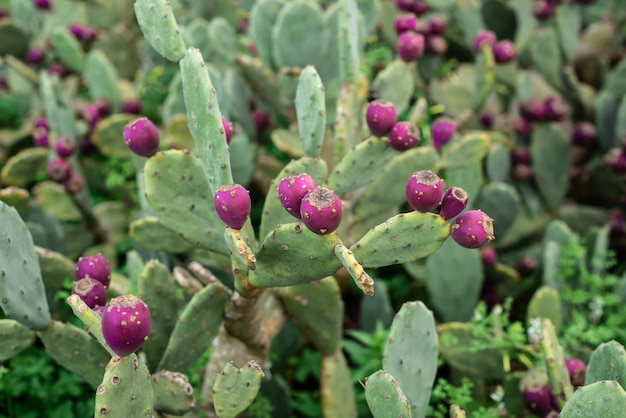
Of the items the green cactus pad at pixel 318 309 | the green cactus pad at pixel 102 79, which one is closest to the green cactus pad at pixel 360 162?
the green cactus pad at pixel 318 309

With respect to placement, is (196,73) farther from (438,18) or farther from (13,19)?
(13,19)

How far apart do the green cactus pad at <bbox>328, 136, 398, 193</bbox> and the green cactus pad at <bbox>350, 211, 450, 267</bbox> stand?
0.42 meters

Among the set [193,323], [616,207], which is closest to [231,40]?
[193,323]

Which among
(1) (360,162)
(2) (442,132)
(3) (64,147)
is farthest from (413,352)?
(3) (64,147)

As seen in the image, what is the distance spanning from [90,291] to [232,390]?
39 centimetres

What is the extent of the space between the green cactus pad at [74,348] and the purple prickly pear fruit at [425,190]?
2.74 ft

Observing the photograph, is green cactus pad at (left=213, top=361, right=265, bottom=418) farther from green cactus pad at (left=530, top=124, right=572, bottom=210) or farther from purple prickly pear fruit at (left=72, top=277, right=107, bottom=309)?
green cactus pad at (left=530, top=124, right=572, bottom=210)

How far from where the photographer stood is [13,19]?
12.1ft

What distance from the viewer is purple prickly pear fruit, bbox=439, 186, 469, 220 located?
1455mm

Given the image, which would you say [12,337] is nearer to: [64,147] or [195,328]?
[195,328]

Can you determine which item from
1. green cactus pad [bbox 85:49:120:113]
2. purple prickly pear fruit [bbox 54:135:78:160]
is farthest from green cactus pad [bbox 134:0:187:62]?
green cactus pad [bbox 85:49:120:113]

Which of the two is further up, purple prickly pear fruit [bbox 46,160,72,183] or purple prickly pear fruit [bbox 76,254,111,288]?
purple prickly pear fruit [bbox 76,254,111,288]

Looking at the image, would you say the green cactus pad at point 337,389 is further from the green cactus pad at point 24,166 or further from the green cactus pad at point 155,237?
the green cactus pad at point 24,166

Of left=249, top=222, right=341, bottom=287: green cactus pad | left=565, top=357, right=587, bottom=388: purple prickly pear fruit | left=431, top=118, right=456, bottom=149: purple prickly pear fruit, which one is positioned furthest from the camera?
left=431, top=118, right=456, bottom=149: purple prickly pear fruit
